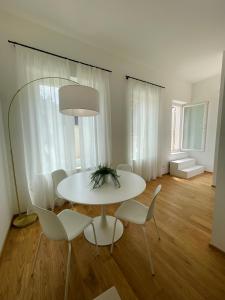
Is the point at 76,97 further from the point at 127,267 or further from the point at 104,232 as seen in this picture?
the point at 127,267

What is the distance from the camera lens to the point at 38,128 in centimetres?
210

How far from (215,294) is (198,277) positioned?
14cm

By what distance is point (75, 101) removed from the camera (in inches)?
56.6

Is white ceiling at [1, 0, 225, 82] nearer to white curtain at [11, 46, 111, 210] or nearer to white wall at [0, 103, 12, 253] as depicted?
white curtain at [11, 46, 111, 210]

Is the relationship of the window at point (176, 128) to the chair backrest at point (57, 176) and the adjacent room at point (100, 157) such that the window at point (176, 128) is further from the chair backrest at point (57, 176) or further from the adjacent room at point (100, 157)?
the chair backrest at point (57, 176)

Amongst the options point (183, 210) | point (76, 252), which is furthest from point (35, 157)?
point (183, 210)

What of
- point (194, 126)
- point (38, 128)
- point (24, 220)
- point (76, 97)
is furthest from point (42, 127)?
point (194, 126)

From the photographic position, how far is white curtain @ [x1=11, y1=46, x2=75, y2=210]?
199 centimetres

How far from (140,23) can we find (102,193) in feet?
7.91

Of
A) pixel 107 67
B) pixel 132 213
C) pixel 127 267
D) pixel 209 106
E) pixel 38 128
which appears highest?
pixel 107 67

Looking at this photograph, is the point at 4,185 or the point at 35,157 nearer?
the point at 4,185

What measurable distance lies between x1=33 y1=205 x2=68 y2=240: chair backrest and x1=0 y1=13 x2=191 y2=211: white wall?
172cm

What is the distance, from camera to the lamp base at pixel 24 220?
194 centimetres

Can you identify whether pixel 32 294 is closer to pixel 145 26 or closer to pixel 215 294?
pixel 215 294
